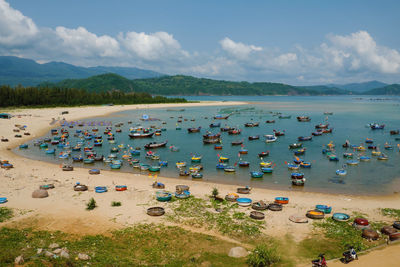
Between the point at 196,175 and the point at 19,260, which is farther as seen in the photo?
the point at 196,175

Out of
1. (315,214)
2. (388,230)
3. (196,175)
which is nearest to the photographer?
(388,230)

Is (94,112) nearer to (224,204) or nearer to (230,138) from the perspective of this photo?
(230,138)

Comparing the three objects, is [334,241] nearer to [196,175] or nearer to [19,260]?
[19,260]

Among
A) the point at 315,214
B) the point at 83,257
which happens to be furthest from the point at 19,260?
the point at 315,214

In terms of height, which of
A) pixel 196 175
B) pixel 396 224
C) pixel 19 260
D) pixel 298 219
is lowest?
pixel 196 175

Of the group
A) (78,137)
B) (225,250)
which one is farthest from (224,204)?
(78,137)

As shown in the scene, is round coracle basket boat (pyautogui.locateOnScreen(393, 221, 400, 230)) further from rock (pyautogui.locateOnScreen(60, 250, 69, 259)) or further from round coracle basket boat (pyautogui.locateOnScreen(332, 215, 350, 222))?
rock (pyautogui.locateOnScreen(60, 250, 69, 259))
